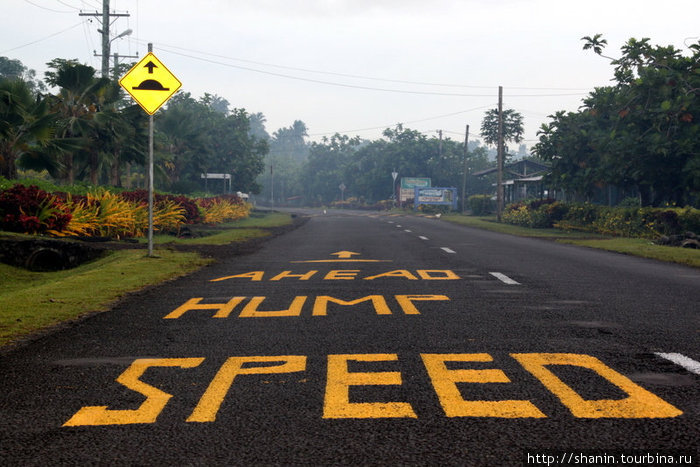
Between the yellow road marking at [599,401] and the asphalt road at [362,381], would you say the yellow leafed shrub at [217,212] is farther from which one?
the yellow road marking at [599,401]

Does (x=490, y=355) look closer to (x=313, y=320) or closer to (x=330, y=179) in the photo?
(x=313, y=320)

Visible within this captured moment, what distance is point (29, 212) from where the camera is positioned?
14.5m

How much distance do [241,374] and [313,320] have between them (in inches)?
85.0

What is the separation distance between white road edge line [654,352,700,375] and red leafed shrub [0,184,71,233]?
12.8m

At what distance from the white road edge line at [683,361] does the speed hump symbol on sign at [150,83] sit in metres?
11.1

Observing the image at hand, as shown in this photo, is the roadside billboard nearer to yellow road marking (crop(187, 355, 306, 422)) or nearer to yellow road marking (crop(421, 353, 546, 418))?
yellow road marking (crop(421, 353, 546, 418))

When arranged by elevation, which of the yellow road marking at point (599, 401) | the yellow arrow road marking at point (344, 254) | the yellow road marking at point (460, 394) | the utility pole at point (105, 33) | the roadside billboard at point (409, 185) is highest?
the utility pole at point (105, 33)

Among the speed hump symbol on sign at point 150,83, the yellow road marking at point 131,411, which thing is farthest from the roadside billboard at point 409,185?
the yellow road marking at point 131,411

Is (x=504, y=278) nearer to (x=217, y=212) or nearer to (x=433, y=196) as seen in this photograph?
(x=217, y=212)

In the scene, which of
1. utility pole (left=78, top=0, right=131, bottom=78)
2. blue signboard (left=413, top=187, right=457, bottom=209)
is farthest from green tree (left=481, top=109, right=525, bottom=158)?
utility pole (left=78, top=0, right=131, bottom=78)

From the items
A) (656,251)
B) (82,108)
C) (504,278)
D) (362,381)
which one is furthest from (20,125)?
(362,381)

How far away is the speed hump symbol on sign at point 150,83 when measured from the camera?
13.6 m

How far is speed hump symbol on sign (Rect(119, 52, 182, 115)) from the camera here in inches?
537

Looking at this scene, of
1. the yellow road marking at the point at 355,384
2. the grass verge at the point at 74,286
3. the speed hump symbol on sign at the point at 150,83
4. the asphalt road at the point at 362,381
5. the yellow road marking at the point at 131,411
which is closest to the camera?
the asphalt road at the point at 362,381
